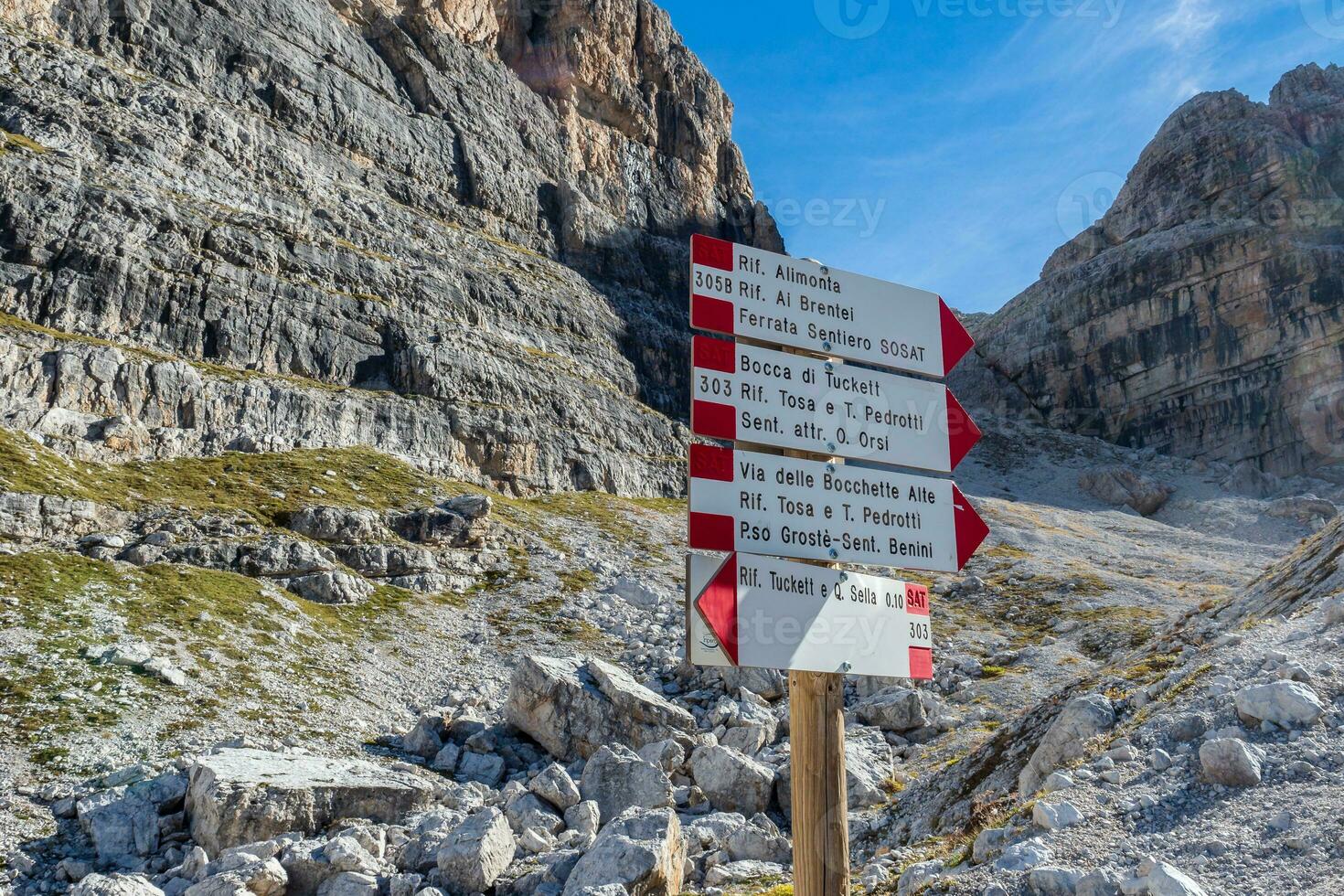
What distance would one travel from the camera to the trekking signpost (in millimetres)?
→ 5949

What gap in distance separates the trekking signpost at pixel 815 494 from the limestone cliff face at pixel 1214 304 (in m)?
131

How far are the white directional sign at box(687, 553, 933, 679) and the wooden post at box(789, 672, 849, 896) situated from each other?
0.30 meters

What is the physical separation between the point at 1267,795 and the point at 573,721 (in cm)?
1645

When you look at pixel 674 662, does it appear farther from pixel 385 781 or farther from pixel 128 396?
pixel 128 396

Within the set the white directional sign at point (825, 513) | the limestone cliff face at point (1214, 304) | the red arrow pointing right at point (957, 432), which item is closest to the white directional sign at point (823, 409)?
the red arrow pointing right at point (957, 432)

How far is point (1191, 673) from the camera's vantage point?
9.81 meters

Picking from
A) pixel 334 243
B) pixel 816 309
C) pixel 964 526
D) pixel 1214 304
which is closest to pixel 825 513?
pixel 964 526

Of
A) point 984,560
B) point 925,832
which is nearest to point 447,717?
point 925,832

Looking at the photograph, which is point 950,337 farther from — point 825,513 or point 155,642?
point 155,642

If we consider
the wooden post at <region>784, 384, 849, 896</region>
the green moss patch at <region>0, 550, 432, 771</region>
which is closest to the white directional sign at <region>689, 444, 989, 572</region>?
the wooden post at <region>784, 384, 849, 896</region>

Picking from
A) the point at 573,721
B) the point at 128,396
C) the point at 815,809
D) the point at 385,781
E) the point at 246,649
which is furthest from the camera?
the point at 128,396

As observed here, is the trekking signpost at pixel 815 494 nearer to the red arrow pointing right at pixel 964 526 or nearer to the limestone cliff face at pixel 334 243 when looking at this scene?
the red arrow pointing right at pixel 964 526

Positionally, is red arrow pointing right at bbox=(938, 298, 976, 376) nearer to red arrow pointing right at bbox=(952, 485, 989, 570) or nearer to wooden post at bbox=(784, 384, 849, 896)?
red arrow pointing right at bbox=(952, 485, 989, 570)

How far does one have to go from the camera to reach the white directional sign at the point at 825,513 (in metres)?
6.03
